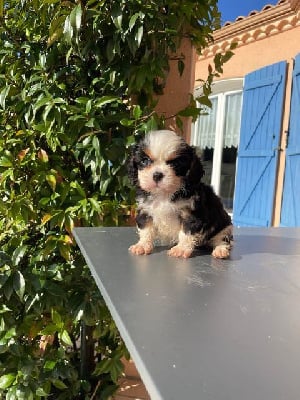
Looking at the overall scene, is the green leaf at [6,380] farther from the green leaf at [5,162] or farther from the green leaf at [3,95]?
the green leaf at [3,95]

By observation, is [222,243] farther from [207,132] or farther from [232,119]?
[207,132]

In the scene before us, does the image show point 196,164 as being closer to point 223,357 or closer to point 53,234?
point 223,357

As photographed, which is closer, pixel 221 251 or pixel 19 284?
pixel 221 251

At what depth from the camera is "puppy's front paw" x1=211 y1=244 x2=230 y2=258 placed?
1.39 meters

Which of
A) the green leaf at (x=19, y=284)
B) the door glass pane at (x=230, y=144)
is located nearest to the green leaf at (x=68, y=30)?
the green leaf at (x=19, y=284)

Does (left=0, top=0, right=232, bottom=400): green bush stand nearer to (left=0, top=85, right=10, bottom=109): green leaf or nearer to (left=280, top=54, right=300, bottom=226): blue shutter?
(left=0, top=85, right=10, bottom=109): green leaf

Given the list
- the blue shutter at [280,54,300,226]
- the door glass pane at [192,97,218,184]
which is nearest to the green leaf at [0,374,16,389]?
the blue shutter at [280,54,300,226]

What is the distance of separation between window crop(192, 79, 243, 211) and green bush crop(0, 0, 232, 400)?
198 inches

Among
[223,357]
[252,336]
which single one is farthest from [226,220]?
[223,357]

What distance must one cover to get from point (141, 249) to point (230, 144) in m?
6.04

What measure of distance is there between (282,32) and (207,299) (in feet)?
18.2

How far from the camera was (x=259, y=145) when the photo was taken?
5988 millimetres

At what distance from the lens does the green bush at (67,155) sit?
5.89 feet

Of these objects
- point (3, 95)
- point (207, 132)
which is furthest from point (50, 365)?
point (207, 132)
